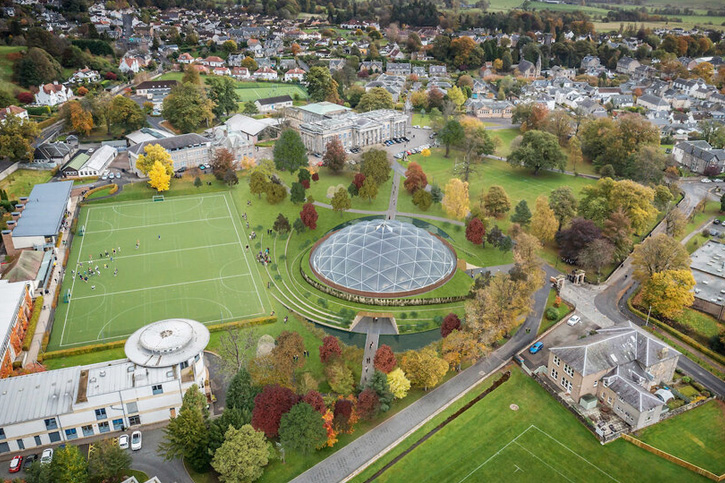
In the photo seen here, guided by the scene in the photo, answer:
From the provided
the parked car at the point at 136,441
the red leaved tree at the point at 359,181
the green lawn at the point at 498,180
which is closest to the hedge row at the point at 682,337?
the green lawn at the point at 498,180

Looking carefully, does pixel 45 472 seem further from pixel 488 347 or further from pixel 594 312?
pixel 594 312

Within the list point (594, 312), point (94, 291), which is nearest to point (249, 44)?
point (94, 291)

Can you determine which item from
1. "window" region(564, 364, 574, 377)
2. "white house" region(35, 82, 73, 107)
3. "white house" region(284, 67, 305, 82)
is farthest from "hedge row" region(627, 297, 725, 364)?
"white house" region(284, 67, 305, 82)

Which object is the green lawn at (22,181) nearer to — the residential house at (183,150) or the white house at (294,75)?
the residential house at (183,150)

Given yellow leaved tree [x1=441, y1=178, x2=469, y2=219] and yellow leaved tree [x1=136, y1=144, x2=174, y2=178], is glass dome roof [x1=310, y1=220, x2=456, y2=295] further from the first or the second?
yellow leaved tree [x1=136, y1=144, x2=174, y2=178]

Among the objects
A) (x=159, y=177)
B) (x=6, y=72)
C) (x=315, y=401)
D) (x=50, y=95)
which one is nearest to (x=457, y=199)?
(x=315, y=401)
